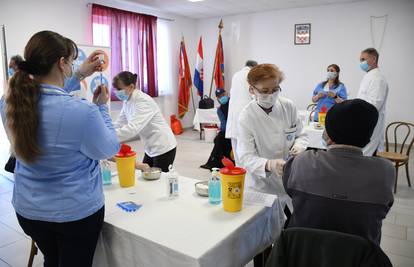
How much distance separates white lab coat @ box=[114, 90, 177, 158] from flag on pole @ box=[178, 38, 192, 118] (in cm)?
488

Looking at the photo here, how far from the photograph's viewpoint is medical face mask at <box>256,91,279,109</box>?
179cm

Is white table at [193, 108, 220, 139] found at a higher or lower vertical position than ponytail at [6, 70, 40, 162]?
lower

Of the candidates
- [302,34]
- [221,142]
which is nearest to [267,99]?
[221,142]

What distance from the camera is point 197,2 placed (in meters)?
6.06

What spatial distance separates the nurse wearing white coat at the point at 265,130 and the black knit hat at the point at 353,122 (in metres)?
0.61

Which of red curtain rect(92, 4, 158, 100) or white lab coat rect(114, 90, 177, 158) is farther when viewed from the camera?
red curtain rect(92, 4, 158, 100)

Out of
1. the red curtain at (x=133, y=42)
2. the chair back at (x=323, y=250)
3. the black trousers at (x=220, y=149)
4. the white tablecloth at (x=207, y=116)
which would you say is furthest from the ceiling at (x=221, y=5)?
the chair back at (x=323, y=250)

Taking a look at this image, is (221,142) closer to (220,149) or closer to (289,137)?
(220,149)

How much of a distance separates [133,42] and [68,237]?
18.0 feet

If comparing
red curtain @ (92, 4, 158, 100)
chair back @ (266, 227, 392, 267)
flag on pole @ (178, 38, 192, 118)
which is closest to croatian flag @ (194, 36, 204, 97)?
flag on pole @ (178, 38, 192, 118)

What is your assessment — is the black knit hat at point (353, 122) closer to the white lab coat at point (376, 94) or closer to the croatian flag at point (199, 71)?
the white lab coat at point (376, 94)

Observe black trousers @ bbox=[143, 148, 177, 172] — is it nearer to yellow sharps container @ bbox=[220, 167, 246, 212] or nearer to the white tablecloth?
yellow sharps container @ bbox=[220, 167, 246, 212]

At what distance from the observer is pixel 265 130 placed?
182 centimetres

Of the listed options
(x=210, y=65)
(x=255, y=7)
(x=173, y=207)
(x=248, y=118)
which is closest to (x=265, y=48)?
(x=255, y=7)
